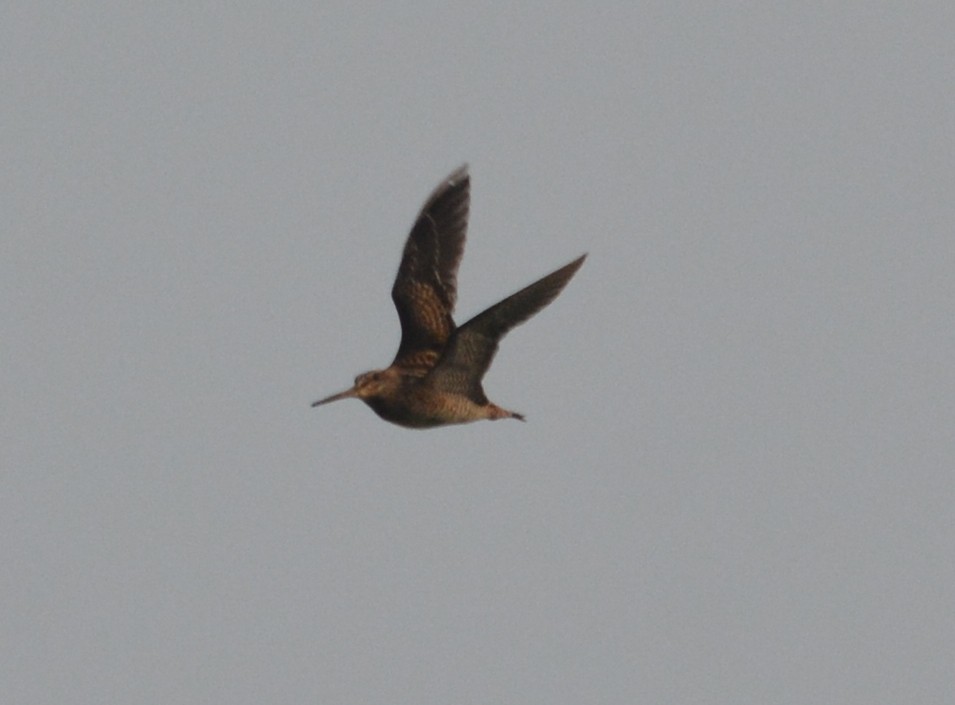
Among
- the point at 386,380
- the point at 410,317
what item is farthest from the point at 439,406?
the point at 410,317

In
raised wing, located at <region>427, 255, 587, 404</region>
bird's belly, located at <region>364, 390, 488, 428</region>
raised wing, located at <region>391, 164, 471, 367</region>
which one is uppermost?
raised wing, located at <region>391, 164, 471, 367</region>

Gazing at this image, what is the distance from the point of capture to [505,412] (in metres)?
18.0

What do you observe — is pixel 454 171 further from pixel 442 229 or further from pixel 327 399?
pixel 327 399

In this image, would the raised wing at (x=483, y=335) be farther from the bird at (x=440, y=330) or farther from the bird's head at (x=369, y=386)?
the bird's head at (x=369, y=386)

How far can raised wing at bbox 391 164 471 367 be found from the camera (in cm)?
1877

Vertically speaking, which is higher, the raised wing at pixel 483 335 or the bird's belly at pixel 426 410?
the raised wing at pixel 483 335

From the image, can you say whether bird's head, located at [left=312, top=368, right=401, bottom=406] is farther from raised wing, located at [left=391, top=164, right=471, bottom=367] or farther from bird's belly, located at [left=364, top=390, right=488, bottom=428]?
raised wing, located at [left=391, top=164, right=471, bottom=367]

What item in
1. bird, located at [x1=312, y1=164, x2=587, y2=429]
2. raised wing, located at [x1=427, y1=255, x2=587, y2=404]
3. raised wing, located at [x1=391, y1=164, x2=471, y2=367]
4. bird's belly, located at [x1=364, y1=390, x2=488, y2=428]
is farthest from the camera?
raised wing, located at [x1=391, y1=164, x2=471, y2=367]

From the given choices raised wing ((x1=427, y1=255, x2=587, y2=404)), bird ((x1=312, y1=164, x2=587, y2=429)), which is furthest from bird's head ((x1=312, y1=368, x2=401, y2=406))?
raised wing ((x1=427, y1=255, x2=587, y2=404))

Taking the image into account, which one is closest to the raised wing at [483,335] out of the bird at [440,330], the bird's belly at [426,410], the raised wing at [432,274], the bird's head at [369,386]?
the bird at [440,330]

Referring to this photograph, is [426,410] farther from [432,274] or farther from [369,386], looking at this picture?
[432,274]

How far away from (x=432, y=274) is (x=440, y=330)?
66 centimetres

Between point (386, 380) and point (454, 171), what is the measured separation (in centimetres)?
323

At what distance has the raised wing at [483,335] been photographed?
642 inches
